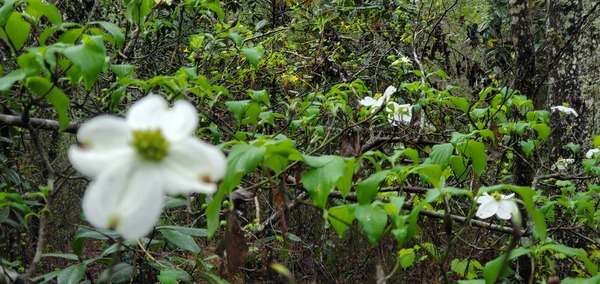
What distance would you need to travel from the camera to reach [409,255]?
9.98 ft

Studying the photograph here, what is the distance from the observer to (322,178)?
1345mm

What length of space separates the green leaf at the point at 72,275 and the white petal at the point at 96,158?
5.64 feet

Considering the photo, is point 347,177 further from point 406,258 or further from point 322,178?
point 406,258

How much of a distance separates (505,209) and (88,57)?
5.42 feet

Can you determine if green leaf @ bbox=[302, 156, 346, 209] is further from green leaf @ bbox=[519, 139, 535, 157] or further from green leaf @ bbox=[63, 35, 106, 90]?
green leaf @ bbox=[519, 139, 535, 157]

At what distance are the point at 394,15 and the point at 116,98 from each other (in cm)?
323

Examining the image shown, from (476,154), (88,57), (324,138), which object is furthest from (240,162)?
(324,138)

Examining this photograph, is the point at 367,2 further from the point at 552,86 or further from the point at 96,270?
the point at 96,270

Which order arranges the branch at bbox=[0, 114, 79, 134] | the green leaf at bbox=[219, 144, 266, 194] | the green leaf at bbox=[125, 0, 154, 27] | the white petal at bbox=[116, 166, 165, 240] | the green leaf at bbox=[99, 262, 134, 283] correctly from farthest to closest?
1. the green leaf at bbox=[99, 262, 134, 283]
2. the green leaf at bbox=[125, 0, 154, 27]
3. the branch at bbox=[0, 114, 79, 134]
4. the green leaf at bbox=[219, 144, 266, 194]
5. the white petal at bbox=[116, 166, 165, 240]

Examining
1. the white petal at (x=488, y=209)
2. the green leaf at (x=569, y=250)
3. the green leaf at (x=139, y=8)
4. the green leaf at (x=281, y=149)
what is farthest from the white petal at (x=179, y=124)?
the white petal at (x=488, y=209)

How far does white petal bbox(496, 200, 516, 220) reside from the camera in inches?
89.1

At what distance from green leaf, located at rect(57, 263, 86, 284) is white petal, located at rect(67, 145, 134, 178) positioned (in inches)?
67.7

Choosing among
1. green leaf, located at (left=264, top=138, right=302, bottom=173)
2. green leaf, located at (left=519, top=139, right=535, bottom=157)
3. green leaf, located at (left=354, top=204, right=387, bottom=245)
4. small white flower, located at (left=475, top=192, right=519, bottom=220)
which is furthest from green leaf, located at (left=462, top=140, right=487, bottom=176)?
green leaf, located at (left=264, top=138, right=302, bottom=173)

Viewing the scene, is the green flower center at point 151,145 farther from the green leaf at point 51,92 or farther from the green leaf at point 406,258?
the green leaf at point 406,258
